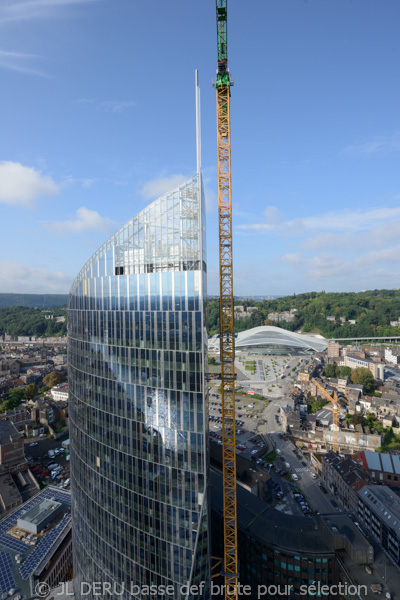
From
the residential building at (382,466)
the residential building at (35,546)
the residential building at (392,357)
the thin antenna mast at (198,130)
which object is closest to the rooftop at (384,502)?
the residential building at (382,466)

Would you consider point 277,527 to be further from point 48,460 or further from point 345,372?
point 345,372

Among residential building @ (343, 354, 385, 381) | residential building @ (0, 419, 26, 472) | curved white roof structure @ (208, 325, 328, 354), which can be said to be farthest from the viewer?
curved white roof structure @ (208, 325, 328, 354)

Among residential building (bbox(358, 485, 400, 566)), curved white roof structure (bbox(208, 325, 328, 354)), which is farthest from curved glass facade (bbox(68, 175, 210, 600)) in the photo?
curved white roof structure (bbox(208, 325, 328, 354))

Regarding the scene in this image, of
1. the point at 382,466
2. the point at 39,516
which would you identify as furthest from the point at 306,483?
the point at 39,516

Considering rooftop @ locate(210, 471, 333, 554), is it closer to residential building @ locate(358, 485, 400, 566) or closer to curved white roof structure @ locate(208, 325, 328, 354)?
residential building @ locate(358, 485, 400, 566)

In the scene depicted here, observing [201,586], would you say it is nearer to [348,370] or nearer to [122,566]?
[122,566]

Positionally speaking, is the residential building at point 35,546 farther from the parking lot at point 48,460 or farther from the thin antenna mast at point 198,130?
the thin antenna mast at point 198,130

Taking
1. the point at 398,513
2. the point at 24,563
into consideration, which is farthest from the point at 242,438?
the point at 24,563

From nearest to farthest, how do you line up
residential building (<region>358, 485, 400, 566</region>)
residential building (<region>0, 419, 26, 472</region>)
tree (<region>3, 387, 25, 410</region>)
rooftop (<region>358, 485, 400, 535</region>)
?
residential building (<region>358, 485, 400, 566</region>), rooftop (<region>358, 485, 400, 535</region>), residential building (<region>0, 419, 26, 472</region>), tree (<region>3, 387, 25, 410</region>)
